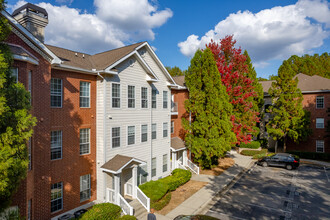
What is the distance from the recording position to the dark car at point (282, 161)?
23802 millimetres

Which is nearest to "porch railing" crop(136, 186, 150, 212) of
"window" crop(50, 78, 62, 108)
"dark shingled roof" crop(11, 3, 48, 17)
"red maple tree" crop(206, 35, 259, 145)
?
"window" crop(50, 78, 62, 108)

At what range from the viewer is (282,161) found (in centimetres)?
2433

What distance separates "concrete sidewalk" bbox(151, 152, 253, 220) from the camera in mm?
13555

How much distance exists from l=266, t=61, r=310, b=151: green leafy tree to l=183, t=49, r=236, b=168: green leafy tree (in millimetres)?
12059

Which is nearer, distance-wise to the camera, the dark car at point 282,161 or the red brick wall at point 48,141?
the red brick wall at point 48,141

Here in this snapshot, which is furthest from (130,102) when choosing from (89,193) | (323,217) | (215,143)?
(323,217)

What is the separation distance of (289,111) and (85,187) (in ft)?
91.5

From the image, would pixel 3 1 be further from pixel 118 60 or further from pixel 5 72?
pixel 118 60

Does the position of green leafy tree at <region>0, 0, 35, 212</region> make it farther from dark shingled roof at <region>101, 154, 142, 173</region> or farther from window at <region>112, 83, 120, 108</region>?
window at <region>112, 83, 120, 108</region>

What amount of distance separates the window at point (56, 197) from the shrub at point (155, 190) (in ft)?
17.3

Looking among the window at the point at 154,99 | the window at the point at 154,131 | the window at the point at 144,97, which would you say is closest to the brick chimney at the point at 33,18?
the window at the point at 144,97

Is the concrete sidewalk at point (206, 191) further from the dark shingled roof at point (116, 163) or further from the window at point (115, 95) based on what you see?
the window at point (115, 95)

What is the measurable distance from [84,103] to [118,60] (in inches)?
148

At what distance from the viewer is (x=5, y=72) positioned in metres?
6.34
